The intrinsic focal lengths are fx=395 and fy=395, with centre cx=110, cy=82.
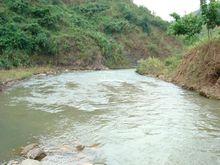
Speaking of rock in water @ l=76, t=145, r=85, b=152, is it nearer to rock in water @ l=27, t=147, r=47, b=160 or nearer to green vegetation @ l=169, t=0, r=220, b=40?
rock in water @ l=27, t=147, r=47, b=160

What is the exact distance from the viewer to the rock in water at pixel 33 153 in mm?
8516

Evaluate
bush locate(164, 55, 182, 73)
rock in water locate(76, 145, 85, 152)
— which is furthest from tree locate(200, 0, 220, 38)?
rock in water locate(76, 145, 85, 152)

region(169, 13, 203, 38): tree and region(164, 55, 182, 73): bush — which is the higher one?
region(169, 13, 203, 38): tree

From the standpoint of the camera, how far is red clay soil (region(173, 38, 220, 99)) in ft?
58.6

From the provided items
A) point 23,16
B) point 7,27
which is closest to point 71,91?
point 7,27

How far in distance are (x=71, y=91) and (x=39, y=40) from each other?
70.0 feet

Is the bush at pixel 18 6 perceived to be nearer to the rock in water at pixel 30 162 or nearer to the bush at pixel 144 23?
the bush at pixel 144 23

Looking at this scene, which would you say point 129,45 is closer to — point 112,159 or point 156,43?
point 156,43

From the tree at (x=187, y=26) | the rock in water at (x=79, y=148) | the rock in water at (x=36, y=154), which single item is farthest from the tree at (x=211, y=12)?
the rock in water at (x=36, y=154)

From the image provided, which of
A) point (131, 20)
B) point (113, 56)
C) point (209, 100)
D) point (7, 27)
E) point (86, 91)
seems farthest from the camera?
point (131, 20)

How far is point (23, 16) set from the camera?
42.7 meters

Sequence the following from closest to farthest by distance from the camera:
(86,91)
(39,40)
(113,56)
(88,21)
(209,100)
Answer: (209,100) → (86,91) → (39,40) → (113,56) → (88,21)

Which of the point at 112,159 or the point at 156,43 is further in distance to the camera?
the point at 156,43

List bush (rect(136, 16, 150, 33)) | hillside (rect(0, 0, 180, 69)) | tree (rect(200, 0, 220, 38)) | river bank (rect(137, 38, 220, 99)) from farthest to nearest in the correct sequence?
bush (rect(136, 16, 150, 33)) < hillside (rect(0, 0, 180, 69)) < tree (rect(200, 0, 220, 38)) < river bank (rect(137, 38, 220, 99))
